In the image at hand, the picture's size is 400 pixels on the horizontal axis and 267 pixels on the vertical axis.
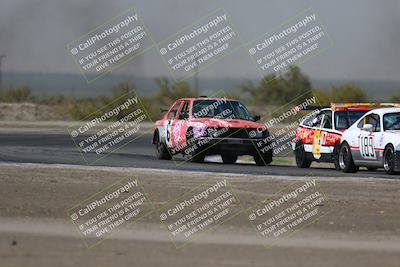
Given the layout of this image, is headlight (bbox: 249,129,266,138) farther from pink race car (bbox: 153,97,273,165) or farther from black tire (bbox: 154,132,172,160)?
black tire (bbox: 154,132,172,160)

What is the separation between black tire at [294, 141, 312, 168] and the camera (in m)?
27.4

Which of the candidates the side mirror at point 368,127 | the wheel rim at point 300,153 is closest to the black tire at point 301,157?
the wheel rim at point 300,153

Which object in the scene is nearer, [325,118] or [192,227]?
[192,227]

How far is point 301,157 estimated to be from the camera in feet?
90.6

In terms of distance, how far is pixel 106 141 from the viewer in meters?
41.3

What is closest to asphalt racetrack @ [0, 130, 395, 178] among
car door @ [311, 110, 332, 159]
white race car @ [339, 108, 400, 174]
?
white race car @ [339, 108, 400, 174]

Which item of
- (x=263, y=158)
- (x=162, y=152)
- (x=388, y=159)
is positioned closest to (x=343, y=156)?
(x=388, y=159)

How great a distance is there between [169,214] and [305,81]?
79.4 m

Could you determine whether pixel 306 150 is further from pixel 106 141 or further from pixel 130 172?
pixel 106 141

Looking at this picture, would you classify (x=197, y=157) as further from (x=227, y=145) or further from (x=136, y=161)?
(x=136, y=161)

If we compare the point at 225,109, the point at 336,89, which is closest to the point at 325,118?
the point at 225,109

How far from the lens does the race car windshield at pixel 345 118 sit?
26.5 metres

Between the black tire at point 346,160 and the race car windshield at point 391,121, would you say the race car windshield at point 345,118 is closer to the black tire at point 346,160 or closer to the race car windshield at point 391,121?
the black tire at point 346,160

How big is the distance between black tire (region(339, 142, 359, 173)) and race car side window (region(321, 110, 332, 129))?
1.33 m
